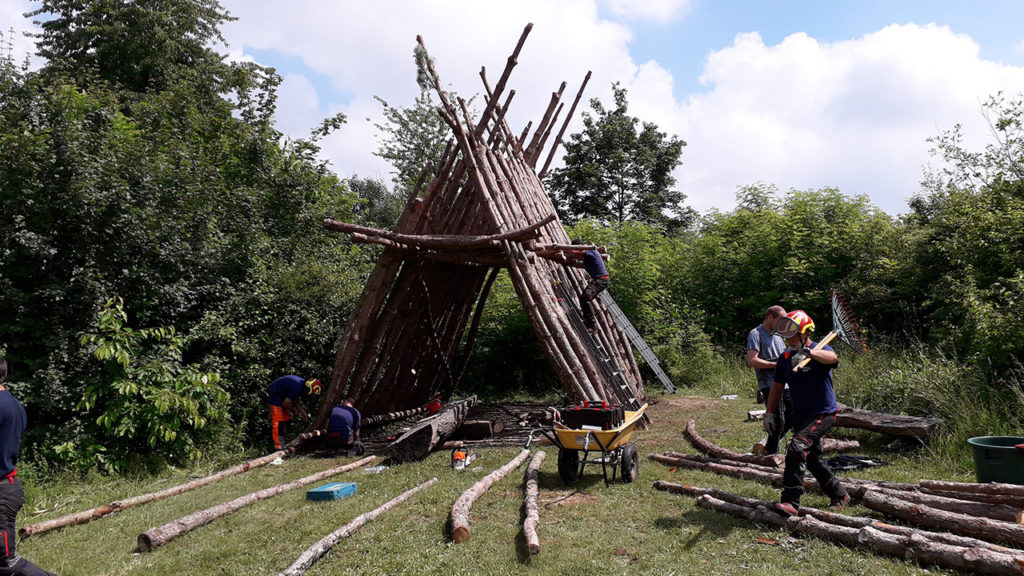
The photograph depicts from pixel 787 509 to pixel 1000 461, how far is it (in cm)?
198

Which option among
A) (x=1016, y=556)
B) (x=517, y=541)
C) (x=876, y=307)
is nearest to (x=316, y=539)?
(x=517, y=541)

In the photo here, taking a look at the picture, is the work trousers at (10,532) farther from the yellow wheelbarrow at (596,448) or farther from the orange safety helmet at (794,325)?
the orange safety helmet at (794,325)

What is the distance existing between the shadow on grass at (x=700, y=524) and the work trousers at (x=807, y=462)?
58 cm

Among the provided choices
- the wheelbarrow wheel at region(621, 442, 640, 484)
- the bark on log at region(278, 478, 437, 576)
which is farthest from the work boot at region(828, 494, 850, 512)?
the bark on log at region(278, 478, 437, 576)

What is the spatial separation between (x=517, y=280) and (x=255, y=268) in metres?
5.21

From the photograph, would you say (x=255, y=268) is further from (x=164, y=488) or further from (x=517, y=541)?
(x=517, y=541)

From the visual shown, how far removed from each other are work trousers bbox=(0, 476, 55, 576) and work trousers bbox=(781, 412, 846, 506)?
18.7 ft

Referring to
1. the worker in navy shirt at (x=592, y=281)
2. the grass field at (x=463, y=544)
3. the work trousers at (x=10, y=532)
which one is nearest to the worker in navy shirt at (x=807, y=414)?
the grass field at (x=463, y=544)

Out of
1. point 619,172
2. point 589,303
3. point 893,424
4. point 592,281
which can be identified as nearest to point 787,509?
point 893,424

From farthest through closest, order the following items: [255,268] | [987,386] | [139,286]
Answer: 1. [255,268]
2. [139,286]
3. [987,386]

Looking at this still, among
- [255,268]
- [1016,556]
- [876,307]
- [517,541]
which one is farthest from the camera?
[876,307]

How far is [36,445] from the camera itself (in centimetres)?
780

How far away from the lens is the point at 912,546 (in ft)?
12.7

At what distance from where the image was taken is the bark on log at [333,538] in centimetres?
429
